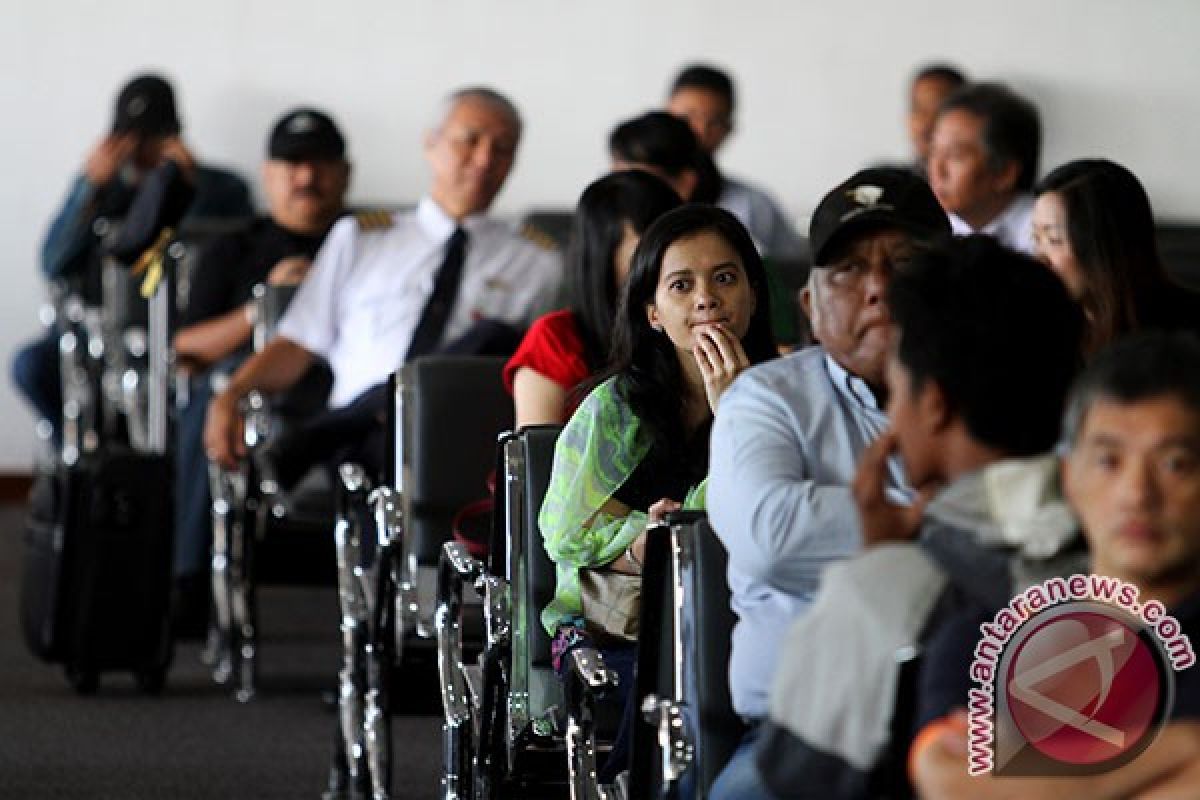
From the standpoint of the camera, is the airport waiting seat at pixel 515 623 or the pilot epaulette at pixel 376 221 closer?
the airport waiting seat at pixel 515 623

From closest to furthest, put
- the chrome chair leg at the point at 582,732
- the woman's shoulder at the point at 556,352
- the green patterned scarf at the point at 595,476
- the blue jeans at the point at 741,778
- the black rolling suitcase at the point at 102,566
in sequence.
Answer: the blue jeans at the point at 741,778, the chrome chair leg at the point at 582,732, the green patterned scarf at the point at 595,476, the woman's shoulder at the point at 556,352, the black rolling suitcase at the point at 102,566

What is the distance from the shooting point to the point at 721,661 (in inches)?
100.0

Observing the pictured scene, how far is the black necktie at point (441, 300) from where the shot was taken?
18.1 feet

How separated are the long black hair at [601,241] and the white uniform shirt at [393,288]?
1.47 metres

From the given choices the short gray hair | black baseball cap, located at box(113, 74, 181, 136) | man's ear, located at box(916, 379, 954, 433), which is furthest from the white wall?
man's ear, located at box(916, 379, 954, 433)

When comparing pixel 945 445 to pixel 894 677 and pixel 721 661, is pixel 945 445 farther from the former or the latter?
pixel 721 661

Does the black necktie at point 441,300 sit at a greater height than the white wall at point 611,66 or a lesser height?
lesser

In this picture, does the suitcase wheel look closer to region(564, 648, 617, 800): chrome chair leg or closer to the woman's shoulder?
the woman's shoulder

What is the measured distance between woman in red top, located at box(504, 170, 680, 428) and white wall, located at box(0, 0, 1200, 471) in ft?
16.2

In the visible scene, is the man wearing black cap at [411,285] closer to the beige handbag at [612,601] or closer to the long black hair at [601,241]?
the long black hair at [601,241]

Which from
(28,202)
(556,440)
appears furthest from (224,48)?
(556,440)

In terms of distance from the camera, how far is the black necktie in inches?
218

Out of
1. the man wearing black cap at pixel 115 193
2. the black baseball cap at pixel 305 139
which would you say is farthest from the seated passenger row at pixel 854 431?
the man wearing black cap at pixel 115 193

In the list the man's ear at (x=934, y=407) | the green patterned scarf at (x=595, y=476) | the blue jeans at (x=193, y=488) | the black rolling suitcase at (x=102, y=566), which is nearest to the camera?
the man's ear at (x=934, y=407)
